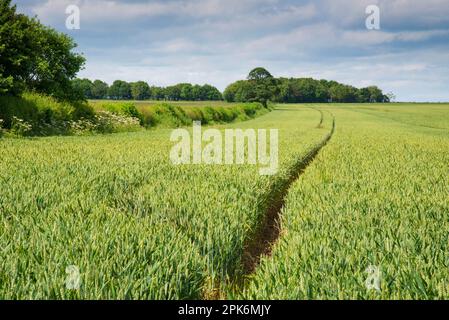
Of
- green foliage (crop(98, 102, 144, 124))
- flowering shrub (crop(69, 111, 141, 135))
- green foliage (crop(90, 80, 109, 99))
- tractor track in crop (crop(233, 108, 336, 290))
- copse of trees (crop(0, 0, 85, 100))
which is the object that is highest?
green foliage (crop(90, 80, 109, 99))

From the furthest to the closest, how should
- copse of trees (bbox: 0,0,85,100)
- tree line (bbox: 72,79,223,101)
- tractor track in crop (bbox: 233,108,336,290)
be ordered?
1. tree line (bbox: 72,79,223,101)
2. copse of trees (bbox: 0,0,85,100)
3. tractor track in crop (bbox: 233,108,336,290)

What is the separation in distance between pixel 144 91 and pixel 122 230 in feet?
468

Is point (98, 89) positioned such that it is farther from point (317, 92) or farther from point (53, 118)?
point (53, 118)

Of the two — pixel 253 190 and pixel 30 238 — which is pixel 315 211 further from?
pixel 30 238

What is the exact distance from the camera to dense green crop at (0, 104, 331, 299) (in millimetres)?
2705

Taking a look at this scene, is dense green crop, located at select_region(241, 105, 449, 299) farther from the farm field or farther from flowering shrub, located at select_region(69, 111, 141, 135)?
flowering shrub, located at select_region(69, 111, 141, 135)

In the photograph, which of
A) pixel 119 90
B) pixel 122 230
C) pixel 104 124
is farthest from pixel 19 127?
pixel 119 90

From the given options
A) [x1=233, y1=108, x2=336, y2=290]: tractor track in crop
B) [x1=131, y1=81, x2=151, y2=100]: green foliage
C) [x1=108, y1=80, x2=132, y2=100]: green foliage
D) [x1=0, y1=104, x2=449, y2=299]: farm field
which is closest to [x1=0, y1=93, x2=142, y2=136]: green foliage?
[x1=0, y1=104, x2=449, y2=299]: farm field

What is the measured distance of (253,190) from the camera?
604cm

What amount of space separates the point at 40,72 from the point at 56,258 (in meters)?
20.4

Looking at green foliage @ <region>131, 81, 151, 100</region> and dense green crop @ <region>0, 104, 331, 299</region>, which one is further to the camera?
green foliage @ <region>131, 81, 151, 100</region>

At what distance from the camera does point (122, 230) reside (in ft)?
11.7

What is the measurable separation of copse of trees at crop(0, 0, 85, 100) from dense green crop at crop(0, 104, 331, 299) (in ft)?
44.4

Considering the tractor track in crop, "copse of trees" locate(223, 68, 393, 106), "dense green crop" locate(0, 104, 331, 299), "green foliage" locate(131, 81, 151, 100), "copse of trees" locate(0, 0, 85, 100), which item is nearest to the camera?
"dense green crop" locate(0, 104, 331, 299)
